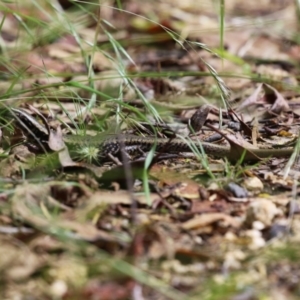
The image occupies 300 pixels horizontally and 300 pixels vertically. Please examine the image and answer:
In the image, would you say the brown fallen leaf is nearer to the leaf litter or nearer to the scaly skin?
the leaf litter

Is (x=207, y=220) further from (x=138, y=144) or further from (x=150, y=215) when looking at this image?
(x=138, y=144)

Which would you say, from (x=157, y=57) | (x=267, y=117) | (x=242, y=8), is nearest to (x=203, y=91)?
(x=267, y=117)

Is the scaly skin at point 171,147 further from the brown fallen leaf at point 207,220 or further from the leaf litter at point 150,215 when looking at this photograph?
the brown fallen leaf at point 207,220

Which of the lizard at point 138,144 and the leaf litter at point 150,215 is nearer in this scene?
the leaf litter at point 150,215

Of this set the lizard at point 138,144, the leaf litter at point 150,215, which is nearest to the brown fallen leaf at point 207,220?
the leaf litter at point 150,215

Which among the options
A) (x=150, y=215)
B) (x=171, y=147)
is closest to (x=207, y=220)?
(x=150, y=215)

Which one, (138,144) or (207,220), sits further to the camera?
(138,144)

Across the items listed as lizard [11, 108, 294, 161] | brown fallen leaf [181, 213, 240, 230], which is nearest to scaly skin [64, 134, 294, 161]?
lizard [11, 108, 294, 161]

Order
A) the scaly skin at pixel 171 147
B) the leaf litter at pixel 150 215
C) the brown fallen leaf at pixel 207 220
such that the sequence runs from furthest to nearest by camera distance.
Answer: the scaly skin at pixel 171 147
the brown fallen leaf at pixel 207 220
the leaf litter at pixel 150 215

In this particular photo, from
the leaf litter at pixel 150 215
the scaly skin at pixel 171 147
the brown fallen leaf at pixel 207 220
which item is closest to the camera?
the leaf litter at pixel 150 215

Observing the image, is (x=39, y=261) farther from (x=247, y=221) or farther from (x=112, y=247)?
(x=247, y=221)

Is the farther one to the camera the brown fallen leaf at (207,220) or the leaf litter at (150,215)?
the brown fallen leaf at (207,220)
